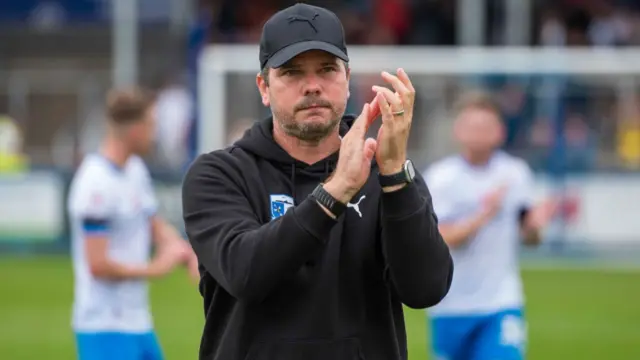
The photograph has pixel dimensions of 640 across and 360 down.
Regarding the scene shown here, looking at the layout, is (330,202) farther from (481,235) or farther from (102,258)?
(481,235)

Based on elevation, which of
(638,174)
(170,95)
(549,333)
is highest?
(170,95)

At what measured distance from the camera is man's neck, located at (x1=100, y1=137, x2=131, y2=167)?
25.2 ft

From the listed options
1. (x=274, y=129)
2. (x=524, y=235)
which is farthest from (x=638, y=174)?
(x=274, y=129)

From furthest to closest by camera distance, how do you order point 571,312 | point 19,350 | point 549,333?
point 571,312
point 549,333
point 19,350

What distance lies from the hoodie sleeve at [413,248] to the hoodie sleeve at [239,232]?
0.63 ft

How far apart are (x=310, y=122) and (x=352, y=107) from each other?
1476 cm

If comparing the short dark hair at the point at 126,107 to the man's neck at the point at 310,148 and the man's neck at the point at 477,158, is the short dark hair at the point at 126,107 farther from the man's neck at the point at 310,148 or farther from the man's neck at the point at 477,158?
the man's neck at the point at 310,148

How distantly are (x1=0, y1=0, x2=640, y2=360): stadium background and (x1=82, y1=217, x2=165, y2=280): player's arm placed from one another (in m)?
4.91

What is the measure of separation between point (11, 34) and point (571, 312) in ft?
49.5

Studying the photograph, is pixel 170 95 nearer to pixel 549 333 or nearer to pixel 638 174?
pixel 638 174

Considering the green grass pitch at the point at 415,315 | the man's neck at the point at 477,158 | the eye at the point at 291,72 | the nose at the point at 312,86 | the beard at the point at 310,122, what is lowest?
the green grass pitch at the point at 415,315

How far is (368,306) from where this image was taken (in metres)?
4.14

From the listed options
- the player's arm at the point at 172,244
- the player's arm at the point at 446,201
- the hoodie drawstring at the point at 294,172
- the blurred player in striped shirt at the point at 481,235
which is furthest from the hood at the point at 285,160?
the player's arm at the point at 446,201

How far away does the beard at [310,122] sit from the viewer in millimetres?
3998
